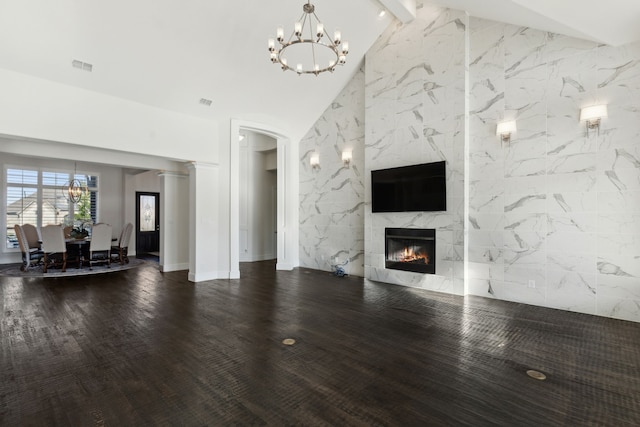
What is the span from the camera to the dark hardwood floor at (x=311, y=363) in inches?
85.2

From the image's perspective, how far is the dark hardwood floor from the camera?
2.16 m

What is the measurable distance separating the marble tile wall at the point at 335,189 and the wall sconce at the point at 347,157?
0.25 ft

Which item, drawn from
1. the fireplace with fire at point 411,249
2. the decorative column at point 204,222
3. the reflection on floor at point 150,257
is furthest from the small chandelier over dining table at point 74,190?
the fireplace with fire at point 411,249

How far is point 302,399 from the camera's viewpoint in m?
2.32

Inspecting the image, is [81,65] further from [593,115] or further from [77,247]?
[593,115]

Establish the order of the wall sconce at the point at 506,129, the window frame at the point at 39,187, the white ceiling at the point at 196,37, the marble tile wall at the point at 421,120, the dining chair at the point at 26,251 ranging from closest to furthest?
the white ceiling at the point at 196,37
the wall sconce at the point at 506,129
the marble tile wall at the point at 421,120
the dining chair at the point at 26,251
the window frame at the point at 39,187

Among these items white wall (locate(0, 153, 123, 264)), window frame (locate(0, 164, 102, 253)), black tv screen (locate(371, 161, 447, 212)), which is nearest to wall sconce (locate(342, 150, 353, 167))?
black tv screen (locate(371, 161, 447, 212))

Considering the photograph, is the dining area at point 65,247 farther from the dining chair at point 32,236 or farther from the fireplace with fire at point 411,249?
the fireplace with fire at point 411,249

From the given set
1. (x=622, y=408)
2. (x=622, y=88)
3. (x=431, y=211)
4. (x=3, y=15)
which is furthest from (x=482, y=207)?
(x=3, y=15)

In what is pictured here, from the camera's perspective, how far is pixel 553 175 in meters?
4.57

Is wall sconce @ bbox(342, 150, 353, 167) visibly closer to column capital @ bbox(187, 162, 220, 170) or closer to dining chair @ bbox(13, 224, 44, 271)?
column capital @ bbox(187, 162, 220, 170)

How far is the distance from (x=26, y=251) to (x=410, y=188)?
374 inches

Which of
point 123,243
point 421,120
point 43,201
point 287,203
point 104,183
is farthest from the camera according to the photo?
point 104,183

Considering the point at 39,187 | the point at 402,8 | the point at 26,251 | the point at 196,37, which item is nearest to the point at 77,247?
the point at 26,251
